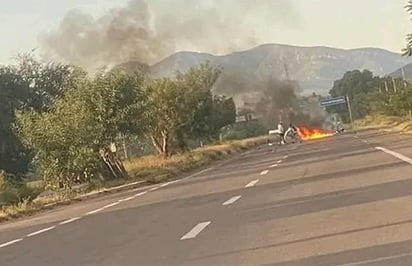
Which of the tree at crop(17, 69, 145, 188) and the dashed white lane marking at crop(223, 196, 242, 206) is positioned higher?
the tree at crop(17, 69, 145, 188)

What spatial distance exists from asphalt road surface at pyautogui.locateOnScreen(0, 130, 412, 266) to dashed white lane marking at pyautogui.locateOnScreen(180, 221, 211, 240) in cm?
2

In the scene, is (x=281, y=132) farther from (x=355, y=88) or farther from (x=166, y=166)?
(x=355, y=88)

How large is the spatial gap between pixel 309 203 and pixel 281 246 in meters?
5.09

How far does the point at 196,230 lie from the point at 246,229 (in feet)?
3.08

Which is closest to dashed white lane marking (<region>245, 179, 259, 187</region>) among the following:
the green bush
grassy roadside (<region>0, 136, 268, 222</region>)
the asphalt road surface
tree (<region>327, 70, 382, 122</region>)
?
the asphalt road surface

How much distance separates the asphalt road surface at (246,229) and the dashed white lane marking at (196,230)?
0.07 feet

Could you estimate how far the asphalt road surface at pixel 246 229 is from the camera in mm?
9719

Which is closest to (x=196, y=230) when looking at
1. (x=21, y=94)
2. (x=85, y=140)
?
(x=85, y=140)

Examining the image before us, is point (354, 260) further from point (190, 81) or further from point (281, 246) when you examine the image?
point (190, 81)

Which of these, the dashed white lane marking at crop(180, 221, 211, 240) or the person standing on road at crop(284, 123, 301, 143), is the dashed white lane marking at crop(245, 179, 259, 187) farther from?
the person standing on road at crop(284, 123, 301, 143)

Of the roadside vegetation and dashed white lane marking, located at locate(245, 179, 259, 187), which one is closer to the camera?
dashed white lane marking, located at locate(245, 179, 259, 187)

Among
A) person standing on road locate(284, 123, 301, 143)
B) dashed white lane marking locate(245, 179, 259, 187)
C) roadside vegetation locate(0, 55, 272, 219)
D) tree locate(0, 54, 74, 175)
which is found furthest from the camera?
person standing on road locate(284, 123, 301, 143)

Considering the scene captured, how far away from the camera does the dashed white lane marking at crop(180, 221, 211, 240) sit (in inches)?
484

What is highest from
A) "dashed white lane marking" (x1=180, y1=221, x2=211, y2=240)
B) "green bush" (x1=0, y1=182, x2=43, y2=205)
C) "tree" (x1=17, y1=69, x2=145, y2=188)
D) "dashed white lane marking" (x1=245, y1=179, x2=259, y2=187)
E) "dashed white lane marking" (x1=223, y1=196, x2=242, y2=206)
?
"tree" (x1=17, y1=69, x2=145, y2=188)
